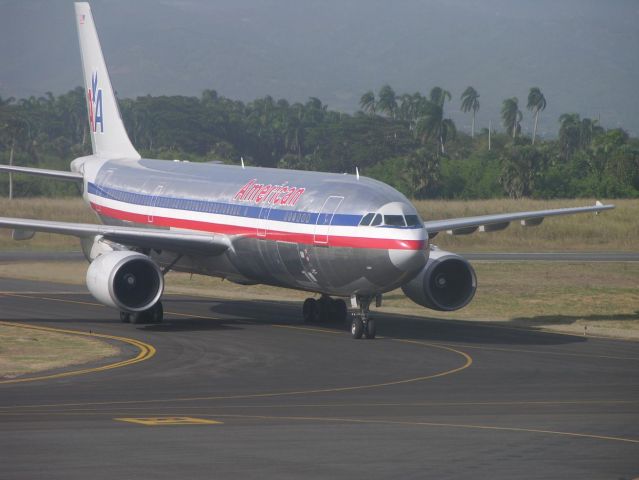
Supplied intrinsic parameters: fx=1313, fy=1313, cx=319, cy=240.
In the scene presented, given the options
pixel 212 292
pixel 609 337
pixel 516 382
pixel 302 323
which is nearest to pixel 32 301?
pixel 212 292

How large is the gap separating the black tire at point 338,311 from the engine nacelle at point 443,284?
3033 millimetres

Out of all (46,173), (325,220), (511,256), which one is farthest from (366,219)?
(511,256)

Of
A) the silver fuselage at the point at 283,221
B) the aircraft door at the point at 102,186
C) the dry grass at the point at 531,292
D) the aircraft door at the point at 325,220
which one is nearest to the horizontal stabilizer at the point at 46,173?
the aircraft door at the point at 102,186

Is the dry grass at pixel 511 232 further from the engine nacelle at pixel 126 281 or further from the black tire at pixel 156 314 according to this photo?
the engine nacelle at pixel 126 281

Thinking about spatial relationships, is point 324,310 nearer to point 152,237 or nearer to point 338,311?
point 338,311

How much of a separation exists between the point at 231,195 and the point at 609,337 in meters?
13.0

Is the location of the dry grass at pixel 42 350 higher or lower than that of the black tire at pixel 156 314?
lower

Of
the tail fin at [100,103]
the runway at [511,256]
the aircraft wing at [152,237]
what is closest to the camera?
the aircraft wing at [152,237]

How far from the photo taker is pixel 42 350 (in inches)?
1421

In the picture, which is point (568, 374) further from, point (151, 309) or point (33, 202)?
point (33, 202)

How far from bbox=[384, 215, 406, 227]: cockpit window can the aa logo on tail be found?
2319 centimetres

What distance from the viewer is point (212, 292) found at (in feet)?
186

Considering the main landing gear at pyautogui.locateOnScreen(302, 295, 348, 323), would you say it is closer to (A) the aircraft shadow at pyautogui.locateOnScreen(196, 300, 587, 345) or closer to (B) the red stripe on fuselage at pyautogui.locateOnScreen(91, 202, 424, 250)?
(A) the aircraft shadow at pyautogui.locateOnScreen(196, 300, 587, 345)

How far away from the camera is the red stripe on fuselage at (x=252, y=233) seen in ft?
119
